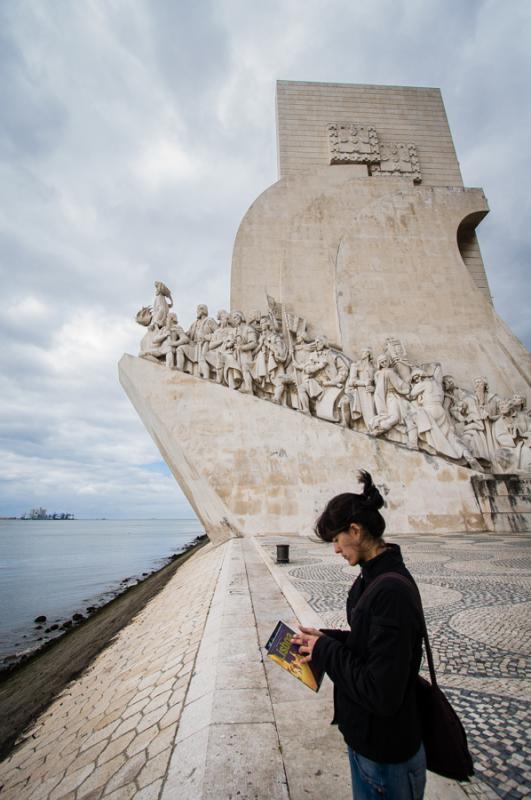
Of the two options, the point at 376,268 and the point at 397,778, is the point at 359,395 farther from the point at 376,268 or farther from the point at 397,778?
the point at 397,778

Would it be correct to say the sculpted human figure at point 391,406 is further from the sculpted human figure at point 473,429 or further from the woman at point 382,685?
the woman at point 382,685

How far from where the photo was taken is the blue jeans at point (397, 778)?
71 cm

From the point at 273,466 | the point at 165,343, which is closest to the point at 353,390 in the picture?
the point at 273,466

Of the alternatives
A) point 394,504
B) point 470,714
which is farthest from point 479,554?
point 470,714

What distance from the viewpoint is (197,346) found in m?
8.24

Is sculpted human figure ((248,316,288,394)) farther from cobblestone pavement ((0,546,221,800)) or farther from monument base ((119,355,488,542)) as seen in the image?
cobblestone pavement ((0,546,221,800))

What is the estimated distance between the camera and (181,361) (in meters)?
7.96

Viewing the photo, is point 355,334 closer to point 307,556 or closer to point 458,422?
point 458,422

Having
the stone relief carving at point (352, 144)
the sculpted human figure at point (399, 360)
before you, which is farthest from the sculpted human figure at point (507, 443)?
the stone relief carving at point (352, 144)

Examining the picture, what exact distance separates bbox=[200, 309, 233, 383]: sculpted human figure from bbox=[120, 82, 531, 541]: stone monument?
0.11ft

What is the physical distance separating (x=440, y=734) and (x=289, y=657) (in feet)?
1.09

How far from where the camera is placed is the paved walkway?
0.98 meters

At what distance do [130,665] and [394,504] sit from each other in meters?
5.47

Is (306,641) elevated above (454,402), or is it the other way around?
(454,402)
